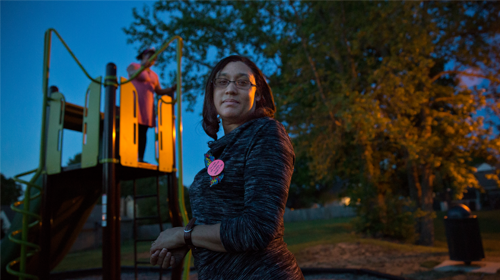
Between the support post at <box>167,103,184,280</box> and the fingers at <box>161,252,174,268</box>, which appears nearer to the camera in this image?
the fingers at <box>161,252,174,268</box>

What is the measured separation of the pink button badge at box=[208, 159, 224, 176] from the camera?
1121 millimetres

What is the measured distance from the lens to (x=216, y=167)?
1.14 metres

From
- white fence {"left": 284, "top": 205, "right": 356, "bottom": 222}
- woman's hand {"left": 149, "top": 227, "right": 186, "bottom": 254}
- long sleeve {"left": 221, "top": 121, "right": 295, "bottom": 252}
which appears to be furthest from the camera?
white fence {"left": 284, "top": 205, "right": 356, "bottom": 222}

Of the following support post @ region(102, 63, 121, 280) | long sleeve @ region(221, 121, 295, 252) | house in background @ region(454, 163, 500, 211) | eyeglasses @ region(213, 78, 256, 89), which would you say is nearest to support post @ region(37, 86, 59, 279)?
support post @ region(102, 63, 121, 280)

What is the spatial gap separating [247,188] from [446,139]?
35.9 feet

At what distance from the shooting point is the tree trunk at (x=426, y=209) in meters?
11.1

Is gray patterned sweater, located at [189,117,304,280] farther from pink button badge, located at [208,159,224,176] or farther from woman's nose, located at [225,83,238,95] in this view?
woman's nose, located at [225,83,238,95]

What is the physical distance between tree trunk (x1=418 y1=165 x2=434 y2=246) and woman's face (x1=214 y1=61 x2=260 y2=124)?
11.4 metres

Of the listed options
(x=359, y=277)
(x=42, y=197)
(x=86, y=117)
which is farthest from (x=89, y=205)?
(x=359, y=277)

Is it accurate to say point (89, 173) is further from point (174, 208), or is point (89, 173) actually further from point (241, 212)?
point (241, 212)

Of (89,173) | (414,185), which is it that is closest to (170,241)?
(89,173)

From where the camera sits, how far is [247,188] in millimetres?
1044

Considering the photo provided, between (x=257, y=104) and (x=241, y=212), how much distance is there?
55 centimetres

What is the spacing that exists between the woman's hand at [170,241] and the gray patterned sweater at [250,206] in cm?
7
